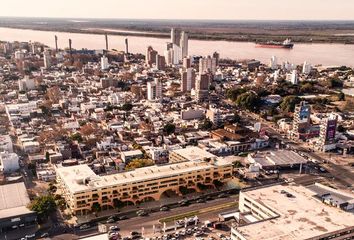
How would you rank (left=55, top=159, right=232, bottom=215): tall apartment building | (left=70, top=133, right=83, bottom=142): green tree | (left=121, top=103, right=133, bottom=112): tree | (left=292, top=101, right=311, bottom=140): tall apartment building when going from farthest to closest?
(left=121, top=103, right=133, bottom=112): tree < (left=292, top=101, right=311, bottom=140): tall apartment building < (left=70, top=133, right=83, bottom=142): green tree < (left=55, top=159, right=232, bottom=215): tall apartment building

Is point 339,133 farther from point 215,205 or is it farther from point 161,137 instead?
point 215,205

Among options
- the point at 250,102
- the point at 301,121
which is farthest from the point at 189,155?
the point at 250,102

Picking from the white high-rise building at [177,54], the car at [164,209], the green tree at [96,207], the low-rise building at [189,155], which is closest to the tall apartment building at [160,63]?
the white high-rise building at [177,54]

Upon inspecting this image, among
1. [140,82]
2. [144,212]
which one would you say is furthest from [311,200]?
[140,82]

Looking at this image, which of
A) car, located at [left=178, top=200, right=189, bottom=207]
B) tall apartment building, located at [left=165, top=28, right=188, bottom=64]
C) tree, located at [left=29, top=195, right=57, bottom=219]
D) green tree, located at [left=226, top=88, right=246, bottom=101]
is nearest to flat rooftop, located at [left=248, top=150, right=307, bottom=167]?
car, located at [left=178, top=200, right=189, bottom=207]

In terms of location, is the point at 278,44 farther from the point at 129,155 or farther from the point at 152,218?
the point at 152,218

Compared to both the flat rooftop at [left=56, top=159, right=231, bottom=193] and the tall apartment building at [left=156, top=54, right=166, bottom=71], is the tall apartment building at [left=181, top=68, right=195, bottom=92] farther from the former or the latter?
the flat rooftop at [left=56, top=159, right=231, bottom=193]

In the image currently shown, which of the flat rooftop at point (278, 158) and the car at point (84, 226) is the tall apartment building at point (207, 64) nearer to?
the flat rooftop at point (278, 158)
